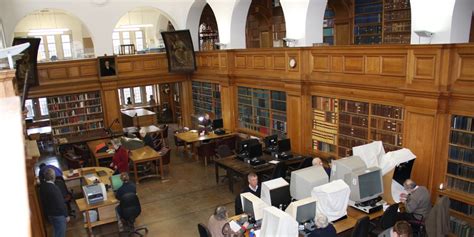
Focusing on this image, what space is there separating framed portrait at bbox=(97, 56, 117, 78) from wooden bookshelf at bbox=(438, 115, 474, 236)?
10710mm

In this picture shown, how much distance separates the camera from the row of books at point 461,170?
265 inches

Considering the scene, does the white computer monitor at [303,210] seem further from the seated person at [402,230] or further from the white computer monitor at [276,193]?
the seated person at [402,230]

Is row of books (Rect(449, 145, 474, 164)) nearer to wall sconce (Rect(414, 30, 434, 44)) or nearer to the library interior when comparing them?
the library interior

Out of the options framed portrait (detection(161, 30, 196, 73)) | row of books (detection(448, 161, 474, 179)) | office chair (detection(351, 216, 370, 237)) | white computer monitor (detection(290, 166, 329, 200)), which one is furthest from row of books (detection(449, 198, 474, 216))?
framed portrait (detection(161, 30, 196, 73))

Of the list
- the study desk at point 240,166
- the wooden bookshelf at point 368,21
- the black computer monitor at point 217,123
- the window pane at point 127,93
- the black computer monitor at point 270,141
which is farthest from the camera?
the window pane at point 127,93

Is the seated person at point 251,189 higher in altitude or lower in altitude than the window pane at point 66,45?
lower

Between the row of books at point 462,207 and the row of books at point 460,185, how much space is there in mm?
236

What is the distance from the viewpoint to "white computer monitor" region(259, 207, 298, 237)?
5203 mm

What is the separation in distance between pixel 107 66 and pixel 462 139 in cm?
1097

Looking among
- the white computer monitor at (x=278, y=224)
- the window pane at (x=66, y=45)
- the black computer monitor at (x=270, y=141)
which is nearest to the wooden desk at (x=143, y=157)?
the black computer monitor at (x=270, y=141)

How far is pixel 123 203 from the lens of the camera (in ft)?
24.1

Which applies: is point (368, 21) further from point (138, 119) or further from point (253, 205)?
point (138, 119)

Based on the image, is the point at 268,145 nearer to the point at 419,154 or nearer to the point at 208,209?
the point at 208,209

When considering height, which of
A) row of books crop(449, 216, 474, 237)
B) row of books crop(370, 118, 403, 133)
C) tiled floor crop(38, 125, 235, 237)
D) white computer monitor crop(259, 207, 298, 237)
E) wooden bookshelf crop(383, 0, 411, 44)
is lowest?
tiled floor crop(38, 125, 235, 237)
